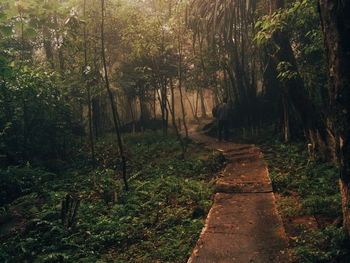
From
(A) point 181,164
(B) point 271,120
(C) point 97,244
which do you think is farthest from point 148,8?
(C) point 97,244

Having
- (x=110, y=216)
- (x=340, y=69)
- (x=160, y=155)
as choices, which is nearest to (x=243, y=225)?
(x=110, y=216)

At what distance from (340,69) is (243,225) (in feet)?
9.13

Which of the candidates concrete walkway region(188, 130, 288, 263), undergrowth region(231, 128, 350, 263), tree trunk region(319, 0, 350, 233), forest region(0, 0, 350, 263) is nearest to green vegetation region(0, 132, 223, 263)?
forest region(0, 0, 350, 263)

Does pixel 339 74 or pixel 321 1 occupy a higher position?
pixel 321 1

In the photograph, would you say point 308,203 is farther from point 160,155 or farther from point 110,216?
point 160,155

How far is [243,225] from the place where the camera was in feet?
14.2

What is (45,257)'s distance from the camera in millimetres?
3922

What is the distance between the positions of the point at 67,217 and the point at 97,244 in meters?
1.15

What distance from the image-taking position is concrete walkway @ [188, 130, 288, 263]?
348 cm

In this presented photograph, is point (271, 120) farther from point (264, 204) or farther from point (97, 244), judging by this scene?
point (97, 244)

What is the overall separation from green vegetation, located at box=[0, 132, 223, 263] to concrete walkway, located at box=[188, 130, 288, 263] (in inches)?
11.7

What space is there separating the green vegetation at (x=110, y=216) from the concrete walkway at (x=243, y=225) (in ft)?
0.97

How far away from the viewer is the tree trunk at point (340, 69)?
259cm

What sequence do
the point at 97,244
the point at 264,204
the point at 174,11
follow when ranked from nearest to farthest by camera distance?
the point at 97,244 < the point at 264,204 < the point at 174,11
